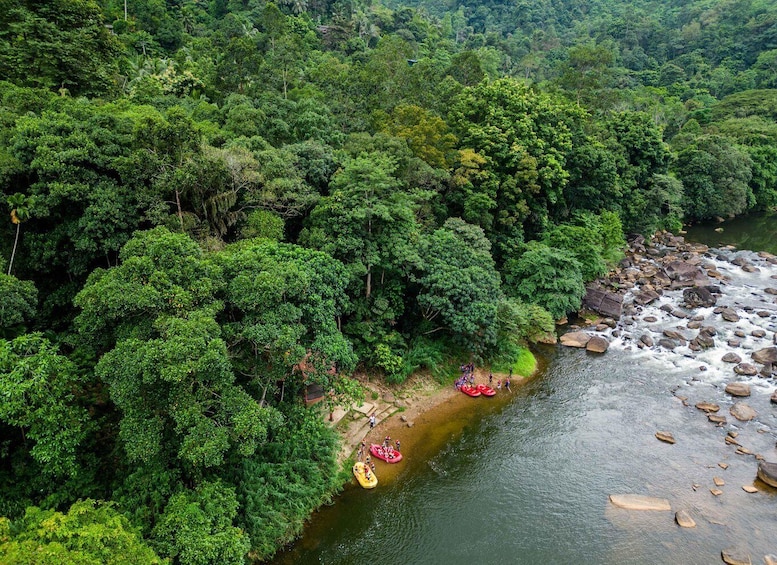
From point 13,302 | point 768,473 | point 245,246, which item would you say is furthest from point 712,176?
point 13,302

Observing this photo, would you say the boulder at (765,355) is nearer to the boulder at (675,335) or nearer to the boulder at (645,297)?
the boulder at (675,335)

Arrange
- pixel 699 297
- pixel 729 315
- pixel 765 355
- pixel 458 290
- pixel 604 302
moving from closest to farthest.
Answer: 1. pixel 458 290
2. pixel 765 355
3. pixel 729 315
4. pixel 604 302
5. pixel 699 297

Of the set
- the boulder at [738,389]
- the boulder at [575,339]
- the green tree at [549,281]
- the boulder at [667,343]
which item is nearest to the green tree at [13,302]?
the green tree at [549,281]

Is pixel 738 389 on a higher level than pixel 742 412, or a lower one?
higher

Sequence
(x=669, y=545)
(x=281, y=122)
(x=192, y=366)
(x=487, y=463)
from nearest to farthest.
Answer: (x=192, y=366) < (x=669, y=545) < (x=487, y=463) < (x=281, y=122)

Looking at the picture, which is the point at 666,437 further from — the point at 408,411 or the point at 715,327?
the point at 715,327

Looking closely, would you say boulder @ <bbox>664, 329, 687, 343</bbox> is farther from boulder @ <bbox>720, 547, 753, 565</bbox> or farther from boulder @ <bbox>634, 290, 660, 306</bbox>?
boulder @ <bbox>720, 547, 753, 565</bbox>

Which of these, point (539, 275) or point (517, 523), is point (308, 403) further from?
point (539, 275)

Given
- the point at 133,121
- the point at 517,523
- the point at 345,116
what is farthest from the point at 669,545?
the point at 345,116
